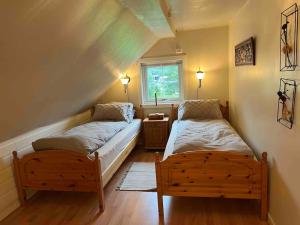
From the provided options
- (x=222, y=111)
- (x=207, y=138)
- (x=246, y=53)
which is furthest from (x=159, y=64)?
(x=207, y=138)

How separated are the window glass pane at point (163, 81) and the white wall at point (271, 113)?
1.58 meters

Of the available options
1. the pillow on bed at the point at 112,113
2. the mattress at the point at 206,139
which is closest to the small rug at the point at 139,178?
the mattress at the point at 206,139

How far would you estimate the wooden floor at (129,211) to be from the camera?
2.24 m

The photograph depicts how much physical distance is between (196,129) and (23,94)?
2034 millimetres

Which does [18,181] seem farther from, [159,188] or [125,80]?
[125,80]

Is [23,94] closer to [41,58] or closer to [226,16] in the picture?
[41,58]

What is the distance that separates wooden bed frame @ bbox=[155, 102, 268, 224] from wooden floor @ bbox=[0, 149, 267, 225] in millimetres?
173

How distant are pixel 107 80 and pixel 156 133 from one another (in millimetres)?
1167

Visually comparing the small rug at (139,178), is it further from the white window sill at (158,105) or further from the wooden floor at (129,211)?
the white window sill at (158,105)

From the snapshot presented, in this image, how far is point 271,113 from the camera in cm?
203

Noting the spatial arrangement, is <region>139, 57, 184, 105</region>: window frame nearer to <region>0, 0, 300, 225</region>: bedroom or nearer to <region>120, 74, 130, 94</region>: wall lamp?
<region>120, 74, 130, 94</region>: wall lamp

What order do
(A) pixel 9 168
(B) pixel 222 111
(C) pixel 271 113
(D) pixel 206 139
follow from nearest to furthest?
(C) pixel 271 113 → (A) pixel 9 168 → (D) pixel 206 139 → (B) pixel 222 111

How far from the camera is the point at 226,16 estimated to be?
341cm

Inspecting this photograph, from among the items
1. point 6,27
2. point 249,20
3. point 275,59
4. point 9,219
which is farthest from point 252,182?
point 9,219
